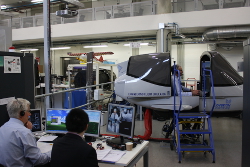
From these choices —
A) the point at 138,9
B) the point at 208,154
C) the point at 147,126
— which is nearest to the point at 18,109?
the point at 147,126

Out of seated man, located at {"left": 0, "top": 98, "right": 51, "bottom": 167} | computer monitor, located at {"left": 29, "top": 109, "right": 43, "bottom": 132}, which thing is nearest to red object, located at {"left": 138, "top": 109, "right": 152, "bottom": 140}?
computer monitor, located at {"left": 29, "top": 109, "right": 43, "bottom": 132}

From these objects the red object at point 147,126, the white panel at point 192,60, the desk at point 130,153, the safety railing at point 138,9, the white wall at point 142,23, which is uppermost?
the safety railing at point 138,9

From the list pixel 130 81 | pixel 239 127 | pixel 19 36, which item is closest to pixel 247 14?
pixel 239 127

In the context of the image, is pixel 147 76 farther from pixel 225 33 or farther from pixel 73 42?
pixel 73 42

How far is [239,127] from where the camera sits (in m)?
7.34

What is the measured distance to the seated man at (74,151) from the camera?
77.1 inches

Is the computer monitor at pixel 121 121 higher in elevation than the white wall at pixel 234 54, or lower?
lower

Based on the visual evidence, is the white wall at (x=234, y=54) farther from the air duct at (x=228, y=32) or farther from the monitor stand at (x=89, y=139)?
the monitor stand at (x=89, y=139)

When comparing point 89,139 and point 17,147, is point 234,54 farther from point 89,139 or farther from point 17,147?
point 17,147

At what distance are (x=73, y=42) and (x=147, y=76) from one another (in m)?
9.81

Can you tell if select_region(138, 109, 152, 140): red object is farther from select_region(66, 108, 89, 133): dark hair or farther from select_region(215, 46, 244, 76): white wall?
select_region(215, 46, 244, 76): white wall

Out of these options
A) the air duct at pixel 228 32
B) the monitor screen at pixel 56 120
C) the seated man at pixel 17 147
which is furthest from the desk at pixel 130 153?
the air duct at pixel 228 32

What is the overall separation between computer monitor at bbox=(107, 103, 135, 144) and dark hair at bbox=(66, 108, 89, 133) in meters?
1.05

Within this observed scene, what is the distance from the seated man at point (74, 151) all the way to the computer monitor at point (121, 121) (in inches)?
43.7
